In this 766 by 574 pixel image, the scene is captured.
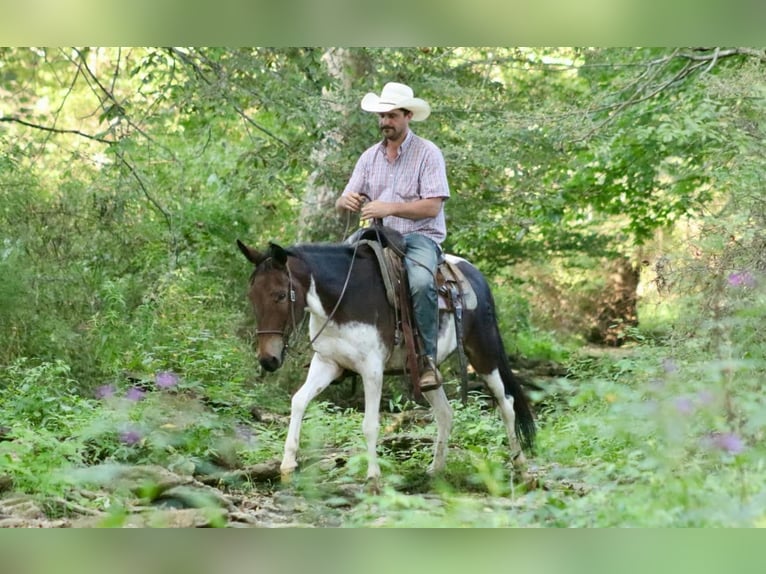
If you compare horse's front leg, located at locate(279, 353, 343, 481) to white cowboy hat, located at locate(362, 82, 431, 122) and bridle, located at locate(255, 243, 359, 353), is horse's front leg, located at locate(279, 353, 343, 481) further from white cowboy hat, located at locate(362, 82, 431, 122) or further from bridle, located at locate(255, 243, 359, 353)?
white cowboy hat, located at locate(362, 82, 431, 122)

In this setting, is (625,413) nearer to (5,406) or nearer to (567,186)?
(5,406)

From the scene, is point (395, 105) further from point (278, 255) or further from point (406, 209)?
point (278, 255)

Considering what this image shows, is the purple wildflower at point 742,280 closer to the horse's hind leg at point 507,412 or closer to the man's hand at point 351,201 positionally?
the horse's hind leg at point 507,412

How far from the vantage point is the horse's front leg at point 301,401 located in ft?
21.2

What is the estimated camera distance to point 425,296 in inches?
266

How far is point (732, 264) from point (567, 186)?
5295 millimetres

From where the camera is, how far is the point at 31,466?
20.5 feet

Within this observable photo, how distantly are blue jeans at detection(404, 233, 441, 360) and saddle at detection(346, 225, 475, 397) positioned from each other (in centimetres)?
5

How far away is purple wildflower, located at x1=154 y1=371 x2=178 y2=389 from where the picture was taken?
7.83m

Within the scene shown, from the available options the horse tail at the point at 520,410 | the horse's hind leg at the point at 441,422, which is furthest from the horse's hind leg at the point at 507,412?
the horse's hind leg at the point at 441,422

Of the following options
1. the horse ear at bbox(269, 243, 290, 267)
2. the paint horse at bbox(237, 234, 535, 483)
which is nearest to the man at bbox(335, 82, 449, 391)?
the paint horse at bbox(237, 234, 535, 483)

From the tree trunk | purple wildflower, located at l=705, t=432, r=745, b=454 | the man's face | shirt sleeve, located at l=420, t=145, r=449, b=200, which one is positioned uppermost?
the tree trunk

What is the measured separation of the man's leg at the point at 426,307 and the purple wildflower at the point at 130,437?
217 centimetres
